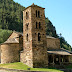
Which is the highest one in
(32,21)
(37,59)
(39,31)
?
(32,21)

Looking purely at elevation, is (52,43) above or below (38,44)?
above

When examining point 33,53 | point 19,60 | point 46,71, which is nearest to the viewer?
point 46,71

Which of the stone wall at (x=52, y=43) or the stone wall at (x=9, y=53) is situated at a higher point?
the stone wall at (x=52, y=43)

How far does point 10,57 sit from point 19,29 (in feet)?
196

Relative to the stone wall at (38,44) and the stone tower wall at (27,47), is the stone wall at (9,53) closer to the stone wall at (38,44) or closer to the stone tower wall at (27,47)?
the stone tower wall at (27,47)

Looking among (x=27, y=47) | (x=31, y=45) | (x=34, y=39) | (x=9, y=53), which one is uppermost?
(x=34, y=39)

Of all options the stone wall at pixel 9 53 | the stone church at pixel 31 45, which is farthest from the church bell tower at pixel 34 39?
the stone wall at pixel 9 53

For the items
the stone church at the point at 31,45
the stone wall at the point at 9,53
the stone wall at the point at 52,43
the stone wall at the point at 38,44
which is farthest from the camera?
the stone wall at the point at 52,43

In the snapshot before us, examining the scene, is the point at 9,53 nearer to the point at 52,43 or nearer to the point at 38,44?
the point at 38,44

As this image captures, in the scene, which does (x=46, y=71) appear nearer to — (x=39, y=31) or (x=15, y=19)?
(x=39, y=31)

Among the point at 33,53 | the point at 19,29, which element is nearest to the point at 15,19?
the point at 19,29

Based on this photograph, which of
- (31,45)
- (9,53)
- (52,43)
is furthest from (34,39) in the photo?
(52,43)

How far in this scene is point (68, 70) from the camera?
104ft

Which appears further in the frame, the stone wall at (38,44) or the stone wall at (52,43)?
the stone wall at (52,43)
